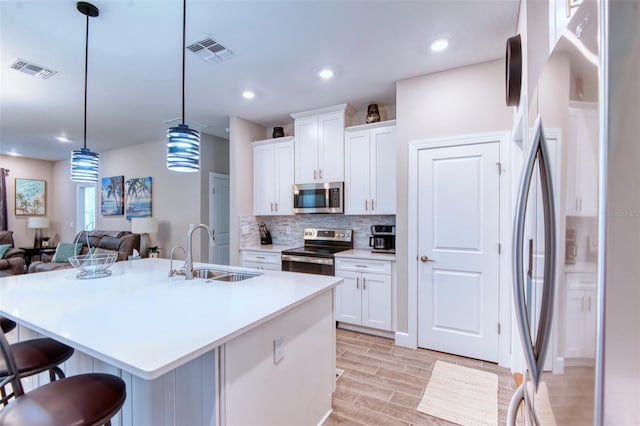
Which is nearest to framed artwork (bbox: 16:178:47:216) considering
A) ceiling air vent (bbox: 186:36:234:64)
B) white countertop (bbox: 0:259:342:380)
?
white countertop (bbox: 0:259:342:380)

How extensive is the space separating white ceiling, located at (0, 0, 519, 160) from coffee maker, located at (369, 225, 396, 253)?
157 cm

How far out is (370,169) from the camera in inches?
138

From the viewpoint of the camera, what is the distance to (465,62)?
8.85 feet

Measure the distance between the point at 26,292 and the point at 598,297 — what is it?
98.0 inches

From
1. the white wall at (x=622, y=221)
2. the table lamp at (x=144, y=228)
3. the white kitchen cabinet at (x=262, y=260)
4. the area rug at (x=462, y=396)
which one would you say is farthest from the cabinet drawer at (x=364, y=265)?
the table lamp at (x=144, y=228)

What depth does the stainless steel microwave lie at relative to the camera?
368 centimetres

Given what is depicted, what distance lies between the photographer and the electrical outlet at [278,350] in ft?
4.74

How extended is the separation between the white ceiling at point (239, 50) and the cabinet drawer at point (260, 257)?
194 centimetres

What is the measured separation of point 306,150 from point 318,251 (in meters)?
1.35

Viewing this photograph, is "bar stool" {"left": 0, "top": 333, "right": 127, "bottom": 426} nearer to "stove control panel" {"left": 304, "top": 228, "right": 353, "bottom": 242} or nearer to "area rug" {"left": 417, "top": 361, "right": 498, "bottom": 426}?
"area rug" {"left": 417, "top": 361, "right": 498, "bottom": 426}

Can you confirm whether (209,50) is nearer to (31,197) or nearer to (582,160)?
(582,160)

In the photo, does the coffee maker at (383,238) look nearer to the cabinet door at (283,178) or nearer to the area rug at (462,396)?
the cabinet door at (283,178)

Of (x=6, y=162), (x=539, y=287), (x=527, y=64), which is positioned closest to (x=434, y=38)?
(x=527, y=64)

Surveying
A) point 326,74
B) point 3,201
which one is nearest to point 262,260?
point 326,74
